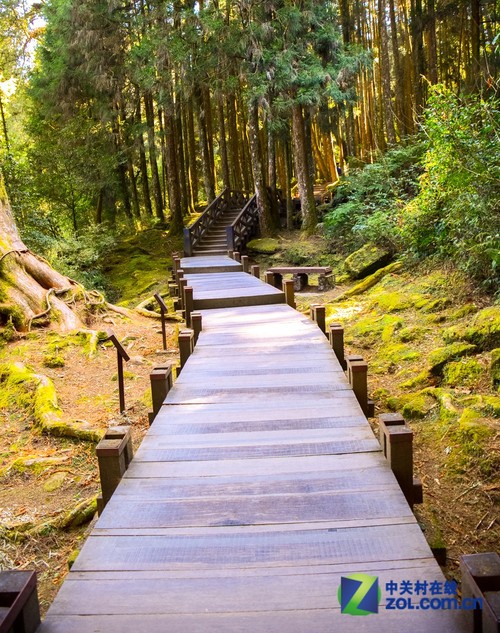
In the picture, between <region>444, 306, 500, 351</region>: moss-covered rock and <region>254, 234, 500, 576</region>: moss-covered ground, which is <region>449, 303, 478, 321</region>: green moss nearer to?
<region>254, 234, 500, 576</region>: moss-covered ground

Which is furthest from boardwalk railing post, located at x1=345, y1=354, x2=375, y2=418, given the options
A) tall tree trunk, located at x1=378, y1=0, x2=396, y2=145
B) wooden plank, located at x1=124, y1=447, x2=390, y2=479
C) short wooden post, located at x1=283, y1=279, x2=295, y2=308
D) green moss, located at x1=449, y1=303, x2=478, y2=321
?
tall tree trunk, located at x1=378, y1=0, x2=396, y2=145

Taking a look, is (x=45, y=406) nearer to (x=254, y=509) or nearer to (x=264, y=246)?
(x=254, y=509)

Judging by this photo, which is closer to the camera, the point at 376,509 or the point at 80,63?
the point at 376,509

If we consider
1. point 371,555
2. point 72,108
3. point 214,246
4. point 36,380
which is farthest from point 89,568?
point 72,108

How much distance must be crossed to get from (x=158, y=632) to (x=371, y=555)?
0.98 meters

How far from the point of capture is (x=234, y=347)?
20.2 ft

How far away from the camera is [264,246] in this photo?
18.2 m

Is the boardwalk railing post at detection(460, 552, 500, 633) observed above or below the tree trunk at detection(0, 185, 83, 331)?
below

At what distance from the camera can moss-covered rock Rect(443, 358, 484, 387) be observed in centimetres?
592

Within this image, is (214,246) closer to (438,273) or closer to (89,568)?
(438,273)

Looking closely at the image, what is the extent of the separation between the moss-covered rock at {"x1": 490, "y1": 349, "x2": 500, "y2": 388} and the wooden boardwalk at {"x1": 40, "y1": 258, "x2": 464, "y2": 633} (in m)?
2.16

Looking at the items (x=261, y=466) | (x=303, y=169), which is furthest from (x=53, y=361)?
(x=303, y=169)

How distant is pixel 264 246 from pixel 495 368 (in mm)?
13047

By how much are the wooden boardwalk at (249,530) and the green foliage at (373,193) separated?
10.5 meters
